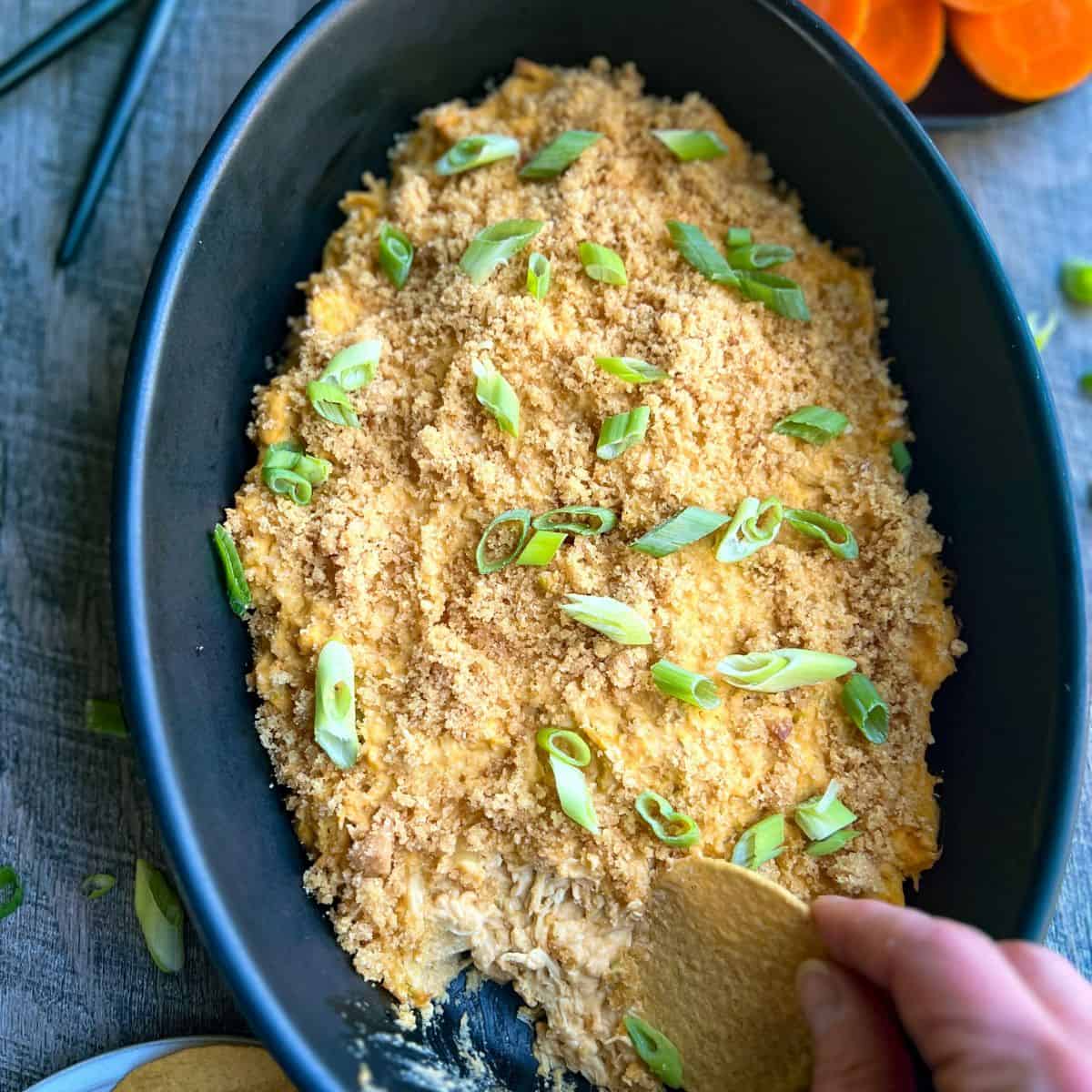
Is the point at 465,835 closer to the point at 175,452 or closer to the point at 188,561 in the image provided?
the point at 188,561

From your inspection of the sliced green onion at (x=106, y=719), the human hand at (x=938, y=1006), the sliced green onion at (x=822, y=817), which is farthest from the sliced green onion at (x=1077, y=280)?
the sliced green onion at (x=106, y=719)

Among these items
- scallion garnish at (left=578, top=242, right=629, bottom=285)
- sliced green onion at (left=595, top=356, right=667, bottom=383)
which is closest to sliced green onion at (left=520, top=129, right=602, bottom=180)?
scallion garnish at (left=578, top=242, right=629, bottom=285)

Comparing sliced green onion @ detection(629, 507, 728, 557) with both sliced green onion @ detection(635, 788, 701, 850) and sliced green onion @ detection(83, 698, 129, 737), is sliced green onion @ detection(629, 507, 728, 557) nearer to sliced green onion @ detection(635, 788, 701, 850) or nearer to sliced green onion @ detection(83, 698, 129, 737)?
sliced green onion @ detection(635, 788, 701, 850)

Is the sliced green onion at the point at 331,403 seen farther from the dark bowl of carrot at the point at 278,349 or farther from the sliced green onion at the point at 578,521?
the sliced green onion at the point at 578,521

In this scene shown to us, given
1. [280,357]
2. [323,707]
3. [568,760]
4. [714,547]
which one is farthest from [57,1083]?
[714,547]

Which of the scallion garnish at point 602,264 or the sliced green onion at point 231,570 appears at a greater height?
the scallion garnish at point 602,264
